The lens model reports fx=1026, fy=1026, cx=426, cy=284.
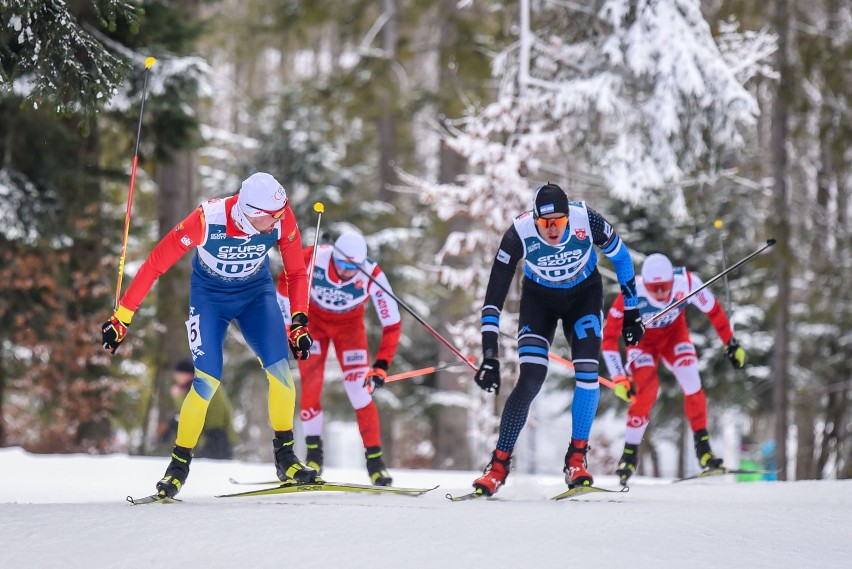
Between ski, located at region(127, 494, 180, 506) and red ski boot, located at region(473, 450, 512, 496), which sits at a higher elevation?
red ski boot, located at region(473, 450, 512, 496)

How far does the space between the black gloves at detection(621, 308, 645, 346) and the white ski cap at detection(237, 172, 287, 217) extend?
255 cm

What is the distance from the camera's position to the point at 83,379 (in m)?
14.8

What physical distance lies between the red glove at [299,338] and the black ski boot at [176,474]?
2.91ft

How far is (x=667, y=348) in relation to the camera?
9.38 meters

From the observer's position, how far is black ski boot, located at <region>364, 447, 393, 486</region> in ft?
27.1

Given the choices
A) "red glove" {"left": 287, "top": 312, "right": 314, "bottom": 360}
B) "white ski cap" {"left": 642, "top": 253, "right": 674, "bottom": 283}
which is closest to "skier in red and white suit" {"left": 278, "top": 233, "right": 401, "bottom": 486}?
"red glove" {"left": 287, "top": 312, "right": 314, "bottom": 360}

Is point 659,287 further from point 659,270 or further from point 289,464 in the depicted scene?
point 289,464

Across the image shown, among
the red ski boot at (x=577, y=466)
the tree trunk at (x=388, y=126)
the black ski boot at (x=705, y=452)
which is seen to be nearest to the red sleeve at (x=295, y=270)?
the red ski boot at (x=577, y=466)

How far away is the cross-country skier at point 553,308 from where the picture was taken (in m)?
6.70

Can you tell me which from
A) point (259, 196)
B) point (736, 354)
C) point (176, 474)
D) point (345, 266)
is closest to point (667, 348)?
point (736, 354)

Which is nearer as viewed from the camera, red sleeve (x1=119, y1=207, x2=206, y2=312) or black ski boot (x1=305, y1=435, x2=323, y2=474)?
red sleeve (x1=119, y1=207, x2=206, y2=312)

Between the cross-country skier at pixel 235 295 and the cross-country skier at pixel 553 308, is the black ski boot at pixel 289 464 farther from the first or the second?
the cross-country skier at pixel 553 308

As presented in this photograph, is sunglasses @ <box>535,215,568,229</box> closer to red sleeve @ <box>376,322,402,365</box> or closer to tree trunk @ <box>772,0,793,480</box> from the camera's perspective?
red sleeve @ <box>376,322,402,365</box>

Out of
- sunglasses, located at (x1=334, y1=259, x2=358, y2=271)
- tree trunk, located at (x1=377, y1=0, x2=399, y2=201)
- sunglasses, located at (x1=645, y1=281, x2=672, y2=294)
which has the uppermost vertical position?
tree trunk, located at (x1=377, y1=0, x2=399, y2=201)
